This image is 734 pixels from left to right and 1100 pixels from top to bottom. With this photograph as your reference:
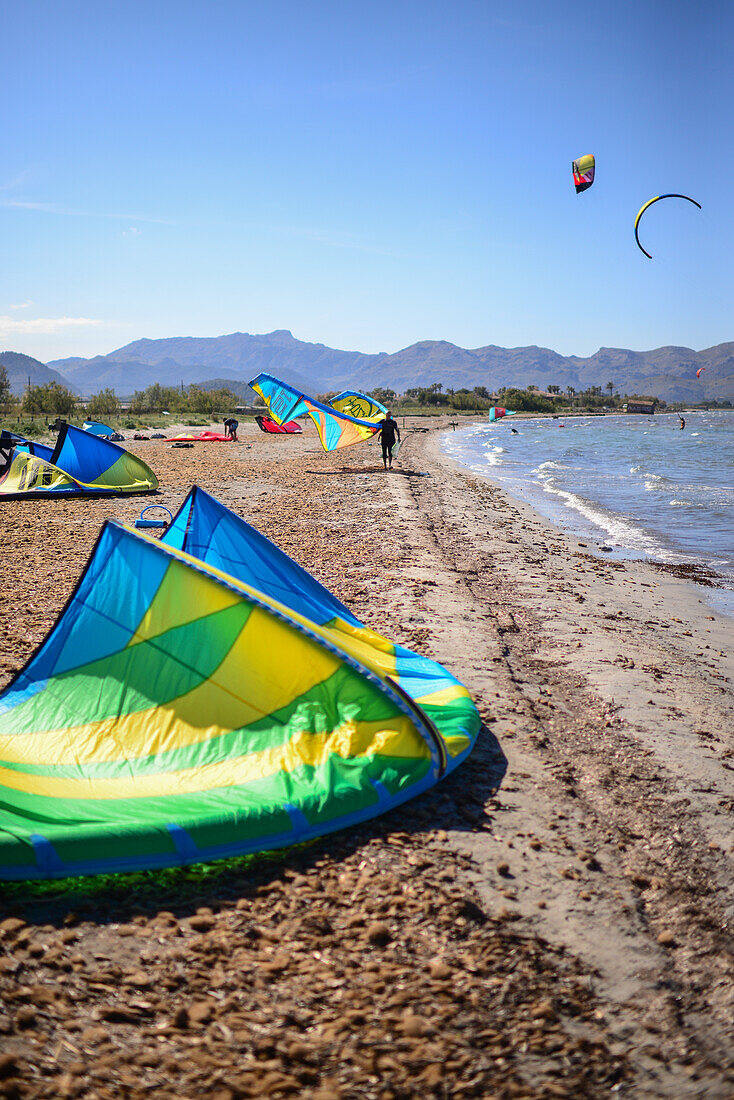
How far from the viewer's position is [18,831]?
128 inches

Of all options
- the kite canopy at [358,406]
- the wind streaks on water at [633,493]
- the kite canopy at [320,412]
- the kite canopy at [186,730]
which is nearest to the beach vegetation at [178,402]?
the wind streaks on water at [633,493]

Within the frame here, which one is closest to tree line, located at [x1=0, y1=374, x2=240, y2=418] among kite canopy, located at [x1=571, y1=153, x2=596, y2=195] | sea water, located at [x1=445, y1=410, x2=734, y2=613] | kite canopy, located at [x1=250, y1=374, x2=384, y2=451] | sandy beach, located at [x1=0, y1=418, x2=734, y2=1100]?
sea water, located at [x1=445, y1=410, x2=734, y2=613]

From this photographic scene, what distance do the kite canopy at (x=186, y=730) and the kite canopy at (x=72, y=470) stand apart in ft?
37.1

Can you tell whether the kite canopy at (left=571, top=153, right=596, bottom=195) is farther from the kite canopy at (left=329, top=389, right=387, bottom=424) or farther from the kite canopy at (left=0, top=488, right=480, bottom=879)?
the kite canopy at (left=0, top=488, right=480, bottom=879)

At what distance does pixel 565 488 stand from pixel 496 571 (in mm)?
12563

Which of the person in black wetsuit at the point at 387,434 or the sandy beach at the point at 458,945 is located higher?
the person in black wetsuit at the point at 387,434

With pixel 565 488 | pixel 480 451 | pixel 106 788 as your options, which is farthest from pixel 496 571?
pixel 480 451

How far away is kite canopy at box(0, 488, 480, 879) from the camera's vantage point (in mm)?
3406

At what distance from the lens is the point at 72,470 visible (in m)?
15.2

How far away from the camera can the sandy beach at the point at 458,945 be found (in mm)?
2398

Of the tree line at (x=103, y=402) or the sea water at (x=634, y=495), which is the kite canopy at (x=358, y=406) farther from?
the tree line at (x=103, y=402)

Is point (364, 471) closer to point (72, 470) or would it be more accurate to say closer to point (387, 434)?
point (387, 434)

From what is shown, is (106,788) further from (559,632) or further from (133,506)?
(133,506)

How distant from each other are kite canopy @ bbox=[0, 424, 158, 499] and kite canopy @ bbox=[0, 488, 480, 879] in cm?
1132
